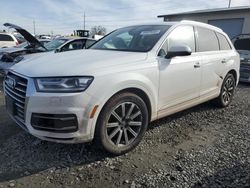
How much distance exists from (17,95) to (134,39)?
6.38ft

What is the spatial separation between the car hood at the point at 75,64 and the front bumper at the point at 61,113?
0.71 feet

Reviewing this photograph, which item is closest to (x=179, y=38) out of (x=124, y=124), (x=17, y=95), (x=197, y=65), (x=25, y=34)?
(x=197, y=65)

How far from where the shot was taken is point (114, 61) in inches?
134

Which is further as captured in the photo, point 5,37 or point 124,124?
point 5,37

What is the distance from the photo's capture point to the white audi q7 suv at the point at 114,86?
302cm

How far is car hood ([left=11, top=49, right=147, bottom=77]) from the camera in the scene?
3.09 metres

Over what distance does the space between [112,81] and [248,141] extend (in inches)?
91.5

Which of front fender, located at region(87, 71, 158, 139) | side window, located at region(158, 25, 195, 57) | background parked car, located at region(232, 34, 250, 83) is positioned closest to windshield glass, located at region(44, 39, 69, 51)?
side window, located at region(158, 25, 195, 57)

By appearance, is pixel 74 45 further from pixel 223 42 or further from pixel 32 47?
pixel 223 42

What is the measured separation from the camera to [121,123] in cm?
346

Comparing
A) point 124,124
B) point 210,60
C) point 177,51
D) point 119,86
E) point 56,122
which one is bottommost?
point 124,124

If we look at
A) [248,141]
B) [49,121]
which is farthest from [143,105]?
[248,141]

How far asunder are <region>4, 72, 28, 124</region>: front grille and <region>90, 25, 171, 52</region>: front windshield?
1522 millimetres

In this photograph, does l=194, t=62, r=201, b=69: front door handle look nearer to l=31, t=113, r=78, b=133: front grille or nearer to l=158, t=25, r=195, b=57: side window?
l=158, t=25, r=195, b=57: side window
